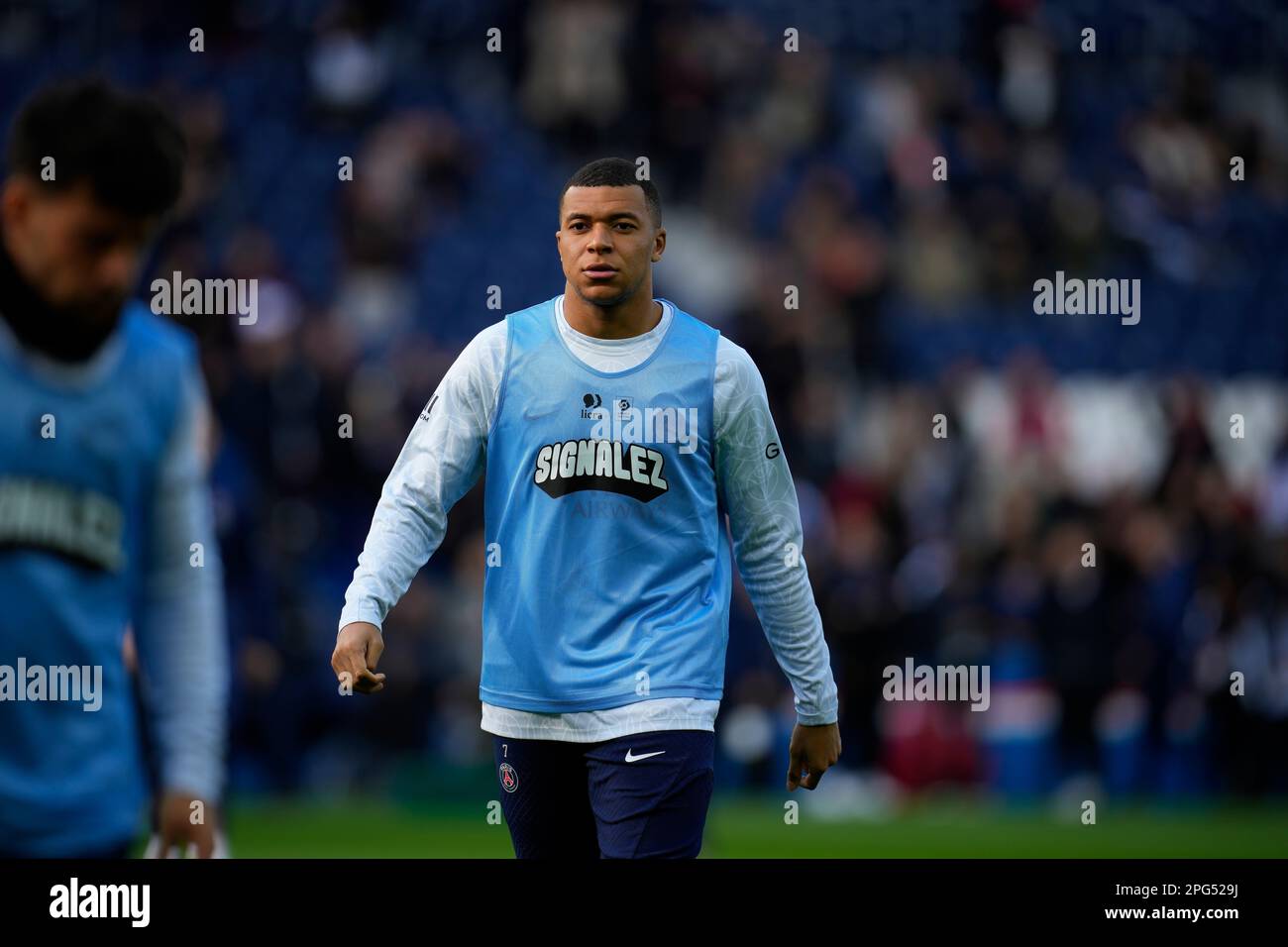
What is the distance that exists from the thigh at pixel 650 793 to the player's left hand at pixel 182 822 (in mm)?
1505

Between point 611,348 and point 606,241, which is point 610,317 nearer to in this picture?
point 611,348

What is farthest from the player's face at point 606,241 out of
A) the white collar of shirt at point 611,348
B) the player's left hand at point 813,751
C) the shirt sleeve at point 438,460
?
the player's left hand at point 813,751

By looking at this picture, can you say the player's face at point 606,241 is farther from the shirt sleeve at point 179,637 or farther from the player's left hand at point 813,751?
the shirt sleeve at point 179,637

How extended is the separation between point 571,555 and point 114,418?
167 centimetres

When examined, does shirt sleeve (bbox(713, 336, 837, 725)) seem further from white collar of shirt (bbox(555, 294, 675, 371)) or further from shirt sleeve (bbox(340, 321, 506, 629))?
shirt sleeve (bbox(340, 321, 506, 629))

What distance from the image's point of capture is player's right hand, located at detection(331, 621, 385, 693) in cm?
454

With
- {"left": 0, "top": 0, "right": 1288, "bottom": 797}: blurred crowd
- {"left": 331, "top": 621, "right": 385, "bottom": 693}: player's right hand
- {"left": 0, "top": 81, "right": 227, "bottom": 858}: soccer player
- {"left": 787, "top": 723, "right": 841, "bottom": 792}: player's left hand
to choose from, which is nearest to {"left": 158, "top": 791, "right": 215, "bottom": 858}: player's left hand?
{"left": 0, "top": 81, "right": 227, "bottom": 858}: soccer player

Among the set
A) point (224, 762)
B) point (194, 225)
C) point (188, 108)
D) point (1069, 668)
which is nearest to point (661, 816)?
point (224, 762)

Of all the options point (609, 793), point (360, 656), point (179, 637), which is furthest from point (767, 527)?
point (179, 637)

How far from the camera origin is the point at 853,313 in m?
13.5

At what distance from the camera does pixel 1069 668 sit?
11.8m

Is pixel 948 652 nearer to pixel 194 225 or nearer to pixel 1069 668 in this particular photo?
pixel 1069 668

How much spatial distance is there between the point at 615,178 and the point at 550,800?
1.70 m

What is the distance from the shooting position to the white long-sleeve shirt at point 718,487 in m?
4.97
